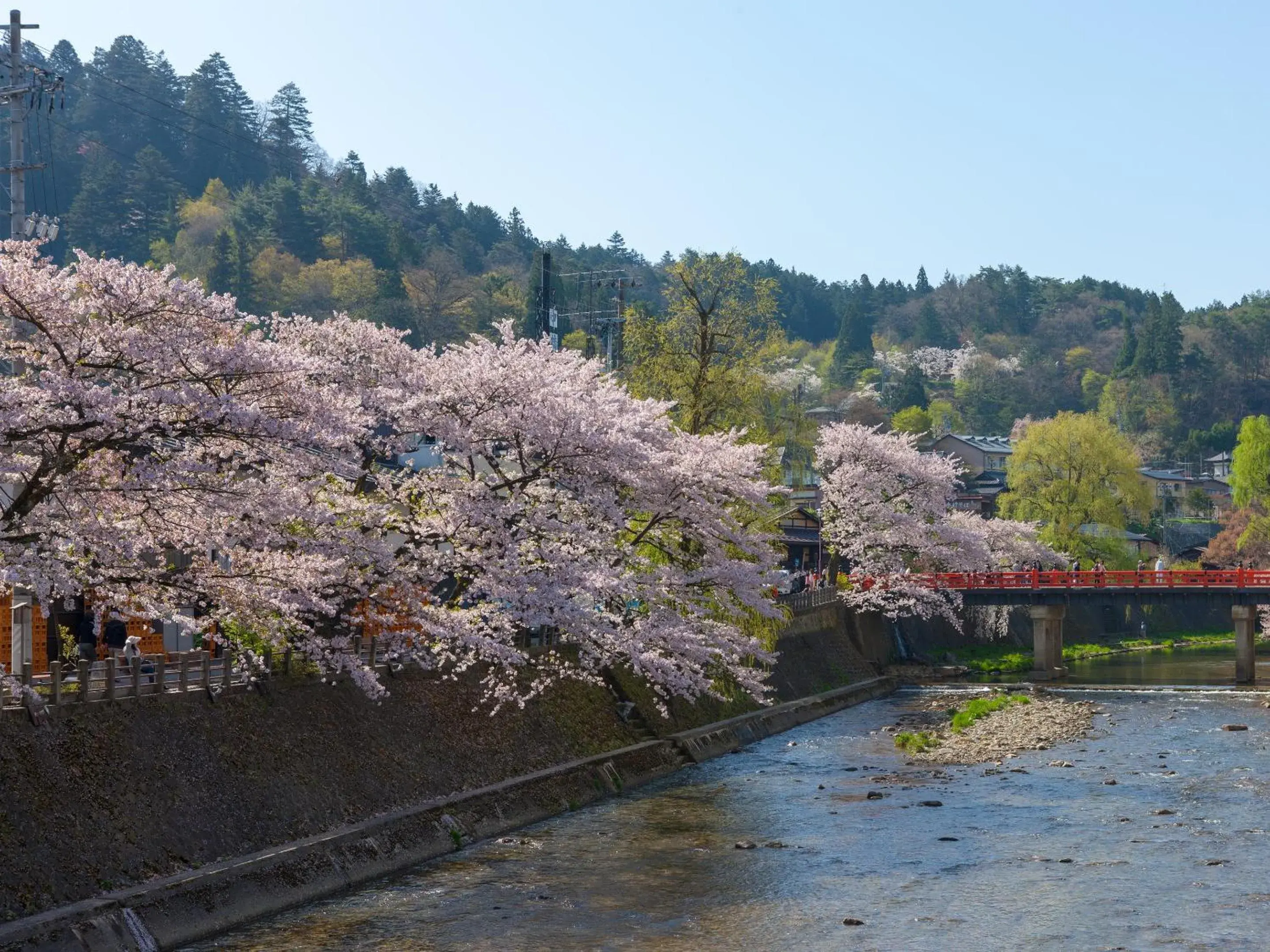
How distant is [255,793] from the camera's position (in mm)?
27453

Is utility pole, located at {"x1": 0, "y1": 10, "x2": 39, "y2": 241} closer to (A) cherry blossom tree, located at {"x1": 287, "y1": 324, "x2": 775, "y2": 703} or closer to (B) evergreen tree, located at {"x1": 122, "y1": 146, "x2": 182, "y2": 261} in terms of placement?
(A) cherry blossom tree, located at {"x1": 287, "y1": 324, "x2": 775, "y2": 703}

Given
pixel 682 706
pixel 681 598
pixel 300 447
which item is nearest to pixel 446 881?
pixel 300 447

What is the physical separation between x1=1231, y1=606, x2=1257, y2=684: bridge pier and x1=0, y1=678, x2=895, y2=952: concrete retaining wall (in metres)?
35.9

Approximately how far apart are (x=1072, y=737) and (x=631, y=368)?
20310mm

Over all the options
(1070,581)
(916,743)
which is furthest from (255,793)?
(1070,581)

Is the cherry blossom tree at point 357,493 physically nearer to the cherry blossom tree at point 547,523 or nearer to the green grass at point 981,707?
the cherry blossom tree at point 547,523

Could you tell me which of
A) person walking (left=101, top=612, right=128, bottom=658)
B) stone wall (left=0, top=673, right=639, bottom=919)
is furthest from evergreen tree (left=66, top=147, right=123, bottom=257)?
stone wall (left=0, top=673, right=639, bottom=919)

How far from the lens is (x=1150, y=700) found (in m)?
59.3

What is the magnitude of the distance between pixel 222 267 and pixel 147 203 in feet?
88.1

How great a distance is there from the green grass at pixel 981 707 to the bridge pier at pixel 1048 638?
10.8 m

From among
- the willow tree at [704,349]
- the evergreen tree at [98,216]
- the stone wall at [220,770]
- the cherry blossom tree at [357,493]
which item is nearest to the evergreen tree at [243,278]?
the evergreen tree at [98,216]

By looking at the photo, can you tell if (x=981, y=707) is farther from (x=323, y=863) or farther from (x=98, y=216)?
(x=98, y=216)

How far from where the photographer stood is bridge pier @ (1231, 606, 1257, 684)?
67.2 meters

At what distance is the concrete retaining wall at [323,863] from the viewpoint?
21391 mm
